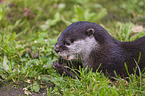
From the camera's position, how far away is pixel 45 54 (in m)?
3.17

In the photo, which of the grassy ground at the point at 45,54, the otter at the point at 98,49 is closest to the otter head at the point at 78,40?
the otter at the point at 98,49

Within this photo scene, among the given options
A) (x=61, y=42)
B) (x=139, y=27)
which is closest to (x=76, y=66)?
(x=61, y=42)

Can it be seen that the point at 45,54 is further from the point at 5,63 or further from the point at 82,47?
the point at 82,47

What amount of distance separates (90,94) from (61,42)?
76cm

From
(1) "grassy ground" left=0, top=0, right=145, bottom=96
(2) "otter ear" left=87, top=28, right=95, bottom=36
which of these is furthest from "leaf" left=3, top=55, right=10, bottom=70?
(2) "otter ear" left=87, top=28, right=95, bottom=36

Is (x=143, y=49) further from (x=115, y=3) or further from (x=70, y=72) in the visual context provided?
(x=115, y=3)

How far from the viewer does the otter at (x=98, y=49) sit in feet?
8.62

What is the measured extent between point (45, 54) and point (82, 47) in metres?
0.77

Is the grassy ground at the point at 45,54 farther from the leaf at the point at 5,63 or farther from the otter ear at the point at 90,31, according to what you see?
the otter ear at the point at 90,31

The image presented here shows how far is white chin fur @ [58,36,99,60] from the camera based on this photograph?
2.64 meters

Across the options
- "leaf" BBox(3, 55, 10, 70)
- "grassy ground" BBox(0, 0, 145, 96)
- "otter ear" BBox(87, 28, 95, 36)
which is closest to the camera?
"grassy ground" BBox(0, 0, 145, 96)

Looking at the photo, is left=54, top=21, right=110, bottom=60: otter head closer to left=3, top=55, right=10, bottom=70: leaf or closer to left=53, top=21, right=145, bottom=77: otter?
left=53, top=21, right=145, bottom=77: otter

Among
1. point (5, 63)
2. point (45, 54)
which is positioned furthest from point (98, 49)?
point (5, 63)

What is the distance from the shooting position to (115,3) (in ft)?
18.0
